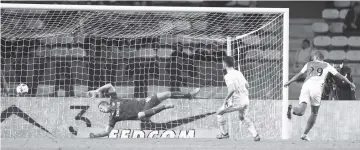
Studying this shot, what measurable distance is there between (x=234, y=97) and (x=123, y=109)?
6.98 feet

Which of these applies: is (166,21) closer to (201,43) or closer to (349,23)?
(201,43)

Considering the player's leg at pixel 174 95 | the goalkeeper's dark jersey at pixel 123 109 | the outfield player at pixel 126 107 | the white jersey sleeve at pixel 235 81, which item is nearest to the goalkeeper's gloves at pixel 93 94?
the outfield player at pixel 126 107

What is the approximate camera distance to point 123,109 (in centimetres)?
1474

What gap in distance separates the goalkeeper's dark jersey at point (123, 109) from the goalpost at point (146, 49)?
15.7 inches

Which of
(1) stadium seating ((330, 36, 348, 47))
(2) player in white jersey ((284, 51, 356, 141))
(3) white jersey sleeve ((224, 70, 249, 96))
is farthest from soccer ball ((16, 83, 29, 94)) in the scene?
(1) stadium seating ((330, 36, 348, 47))

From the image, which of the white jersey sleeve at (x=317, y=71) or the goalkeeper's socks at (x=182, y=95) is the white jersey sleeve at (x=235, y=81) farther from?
the goalkeeper's socks at (x=182, y=95)

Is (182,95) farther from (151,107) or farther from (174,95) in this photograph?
(151,107)

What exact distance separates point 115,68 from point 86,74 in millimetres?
509

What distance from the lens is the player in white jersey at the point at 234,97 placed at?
13273 mm

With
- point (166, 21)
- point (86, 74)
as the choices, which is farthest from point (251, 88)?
point (86, 74)

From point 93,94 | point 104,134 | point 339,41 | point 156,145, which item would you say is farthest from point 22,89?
point 339,41

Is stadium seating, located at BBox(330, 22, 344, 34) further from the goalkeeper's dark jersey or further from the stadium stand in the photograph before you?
the goalkeeper's dark jersey

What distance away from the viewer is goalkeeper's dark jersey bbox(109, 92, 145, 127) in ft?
48.3

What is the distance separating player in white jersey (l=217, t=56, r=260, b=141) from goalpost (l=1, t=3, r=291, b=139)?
4.25ft
